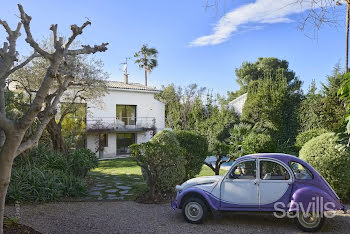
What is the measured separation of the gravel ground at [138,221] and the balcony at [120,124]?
1736 cm

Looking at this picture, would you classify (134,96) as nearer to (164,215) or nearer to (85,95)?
(85,95)

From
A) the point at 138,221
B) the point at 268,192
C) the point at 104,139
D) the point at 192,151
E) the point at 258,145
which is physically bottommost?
the point at 138,221

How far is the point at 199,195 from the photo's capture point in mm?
6133

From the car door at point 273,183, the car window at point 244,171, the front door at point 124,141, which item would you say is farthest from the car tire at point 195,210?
the front door at point 124,141

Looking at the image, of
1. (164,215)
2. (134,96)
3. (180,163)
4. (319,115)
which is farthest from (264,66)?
(164,215)

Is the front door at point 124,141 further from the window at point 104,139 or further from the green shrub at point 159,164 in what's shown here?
the green shrub at point 159,164

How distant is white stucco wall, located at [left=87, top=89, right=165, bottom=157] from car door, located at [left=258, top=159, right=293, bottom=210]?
66.6 ft

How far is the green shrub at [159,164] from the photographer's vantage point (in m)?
8.21

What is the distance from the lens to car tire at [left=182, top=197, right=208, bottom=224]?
239 inches

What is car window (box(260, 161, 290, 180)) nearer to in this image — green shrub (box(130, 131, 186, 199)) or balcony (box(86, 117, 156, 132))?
green shrub (box(130, 131, 186, 199))

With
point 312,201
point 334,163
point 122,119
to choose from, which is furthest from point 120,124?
point 312,201

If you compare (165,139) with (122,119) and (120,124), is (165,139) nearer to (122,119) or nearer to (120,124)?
(120,124)

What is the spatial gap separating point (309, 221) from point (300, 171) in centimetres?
94

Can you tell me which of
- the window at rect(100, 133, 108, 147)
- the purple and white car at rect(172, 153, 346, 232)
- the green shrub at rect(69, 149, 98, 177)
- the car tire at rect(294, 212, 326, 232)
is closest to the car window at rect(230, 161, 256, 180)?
the purple and white car at rect(172, 153, 346, 232)
